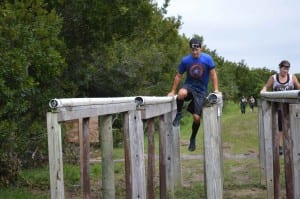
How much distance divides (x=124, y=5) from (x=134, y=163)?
19.5 feet

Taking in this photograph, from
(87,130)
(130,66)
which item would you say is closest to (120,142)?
(130,66)

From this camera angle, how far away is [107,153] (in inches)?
207

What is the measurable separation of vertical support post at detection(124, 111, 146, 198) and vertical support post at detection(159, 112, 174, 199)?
6.29 ft

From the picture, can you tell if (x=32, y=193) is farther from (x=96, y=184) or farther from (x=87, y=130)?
(x=87, y=130)

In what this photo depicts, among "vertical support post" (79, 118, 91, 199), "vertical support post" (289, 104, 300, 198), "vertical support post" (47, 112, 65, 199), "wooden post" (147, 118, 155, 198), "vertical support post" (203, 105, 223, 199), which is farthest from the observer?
"wooden post" (147, 118, 155, 198)

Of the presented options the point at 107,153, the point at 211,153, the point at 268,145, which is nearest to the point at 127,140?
the point at 107,153

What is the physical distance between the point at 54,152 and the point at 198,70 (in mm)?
4287

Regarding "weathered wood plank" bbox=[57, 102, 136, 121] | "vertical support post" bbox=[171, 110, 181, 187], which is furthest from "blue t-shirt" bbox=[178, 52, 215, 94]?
"vertical support post" bbox=[171, 110, 181, 187]

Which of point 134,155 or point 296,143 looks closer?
point 296,143

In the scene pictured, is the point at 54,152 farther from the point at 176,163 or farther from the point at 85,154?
the point at 176,163

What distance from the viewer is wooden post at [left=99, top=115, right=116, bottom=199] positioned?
517cm

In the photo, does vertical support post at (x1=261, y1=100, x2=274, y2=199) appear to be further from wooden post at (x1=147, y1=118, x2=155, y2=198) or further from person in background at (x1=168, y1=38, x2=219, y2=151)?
wooden post at (x1=147, y1=118, x2=155, y2=198)

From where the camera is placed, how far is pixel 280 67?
9.02 metres

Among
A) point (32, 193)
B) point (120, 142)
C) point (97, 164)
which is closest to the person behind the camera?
point (32, 193)
